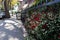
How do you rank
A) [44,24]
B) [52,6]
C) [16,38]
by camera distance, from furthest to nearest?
[16,38] → [52,6] → [44,24]

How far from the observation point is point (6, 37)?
180 inches

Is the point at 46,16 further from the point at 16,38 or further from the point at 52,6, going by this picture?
the point at 16,38

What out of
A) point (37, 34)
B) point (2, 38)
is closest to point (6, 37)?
point (2, 38)

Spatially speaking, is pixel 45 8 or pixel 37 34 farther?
pixel 45 8

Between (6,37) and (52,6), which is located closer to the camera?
(52,6)

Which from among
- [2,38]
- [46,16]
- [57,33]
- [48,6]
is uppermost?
[48,6]

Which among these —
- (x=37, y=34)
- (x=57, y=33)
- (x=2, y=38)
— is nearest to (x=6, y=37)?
(x=2, y=38)

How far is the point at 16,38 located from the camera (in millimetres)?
4457

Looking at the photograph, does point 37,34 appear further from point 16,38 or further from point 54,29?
point 16,38

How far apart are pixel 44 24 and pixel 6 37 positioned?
1.36 m

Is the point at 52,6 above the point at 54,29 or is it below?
above

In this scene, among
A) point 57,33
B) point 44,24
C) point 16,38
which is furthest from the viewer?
point 16,38

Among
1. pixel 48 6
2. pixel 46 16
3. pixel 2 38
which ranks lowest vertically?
pixel 2 38

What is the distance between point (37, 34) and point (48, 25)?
40 centimetres
